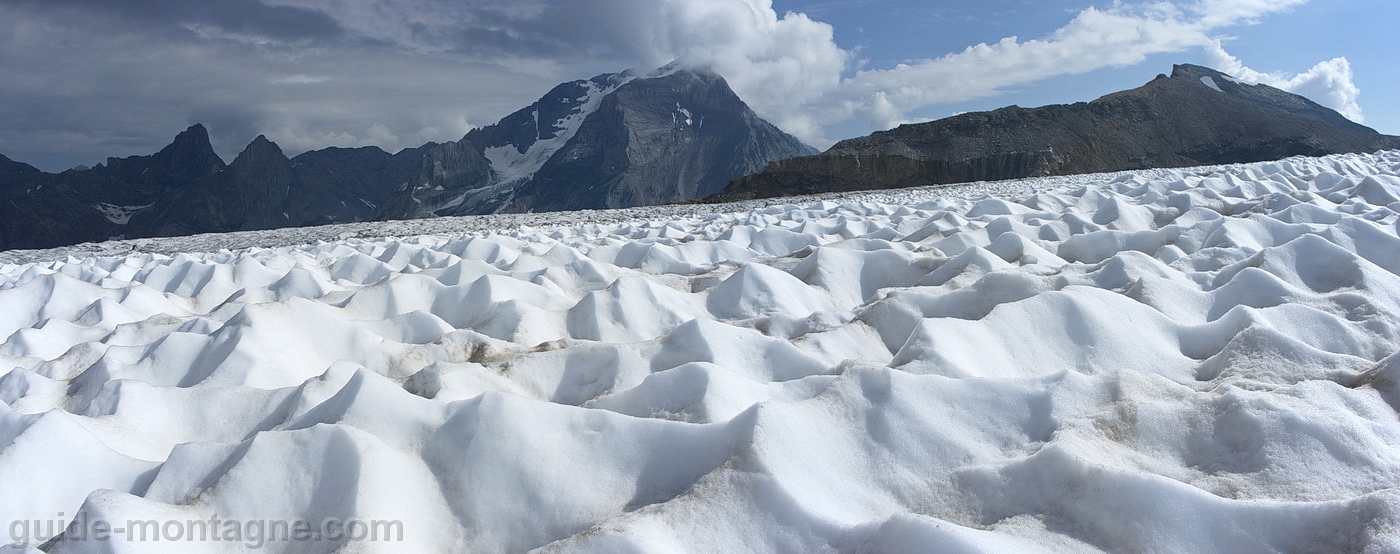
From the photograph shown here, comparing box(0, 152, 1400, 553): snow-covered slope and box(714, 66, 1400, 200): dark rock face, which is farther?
box(714, 66, 1400, 200): dark rock face

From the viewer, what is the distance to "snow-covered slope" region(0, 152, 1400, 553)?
3062 millimetres

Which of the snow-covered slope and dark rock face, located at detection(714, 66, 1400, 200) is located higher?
dark rock face, located at detection(714, 66, 1400, 200)

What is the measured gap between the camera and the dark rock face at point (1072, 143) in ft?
178

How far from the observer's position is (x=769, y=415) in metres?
3.60

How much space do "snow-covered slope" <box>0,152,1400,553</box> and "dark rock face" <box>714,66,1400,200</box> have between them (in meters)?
45.5

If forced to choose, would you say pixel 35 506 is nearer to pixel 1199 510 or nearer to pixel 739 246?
pixel 1199 510

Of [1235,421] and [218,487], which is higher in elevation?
[1235,421]

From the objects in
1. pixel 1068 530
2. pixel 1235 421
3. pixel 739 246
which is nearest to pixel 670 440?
pixel 1068 530

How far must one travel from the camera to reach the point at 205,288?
10289 millimetres

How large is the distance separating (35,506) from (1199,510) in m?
5.08

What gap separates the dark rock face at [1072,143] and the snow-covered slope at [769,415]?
149 feet

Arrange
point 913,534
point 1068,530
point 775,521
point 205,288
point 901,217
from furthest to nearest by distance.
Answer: point 901,217, point 205,288, point 775,521, point 1068,530, point 913,534

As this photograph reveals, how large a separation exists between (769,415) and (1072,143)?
61108 mm

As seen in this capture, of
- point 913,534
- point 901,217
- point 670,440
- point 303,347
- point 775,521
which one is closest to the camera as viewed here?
point 913,534
